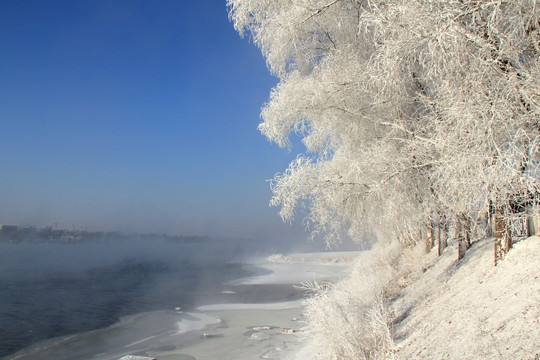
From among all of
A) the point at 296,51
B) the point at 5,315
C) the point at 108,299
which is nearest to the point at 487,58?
the point at 296,51

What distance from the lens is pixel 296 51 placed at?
7031 millimetres

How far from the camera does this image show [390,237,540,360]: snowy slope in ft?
9.95

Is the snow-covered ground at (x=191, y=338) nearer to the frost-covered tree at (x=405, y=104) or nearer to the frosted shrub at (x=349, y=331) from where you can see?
the frosted shrub at (x=349, y=331)

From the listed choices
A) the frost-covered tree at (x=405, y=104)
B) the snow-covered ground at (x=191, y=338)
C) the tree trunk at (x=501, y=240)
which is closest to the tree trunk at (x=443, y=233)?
the frost-covered tree at (x=405, y=104)

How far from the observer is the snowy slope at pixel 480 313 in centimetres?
303

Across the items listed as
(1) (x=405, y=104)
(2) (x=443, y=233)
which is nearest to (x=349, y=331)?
(1) (x=405, y=104)

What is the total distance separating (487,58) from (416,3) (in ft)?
3.36

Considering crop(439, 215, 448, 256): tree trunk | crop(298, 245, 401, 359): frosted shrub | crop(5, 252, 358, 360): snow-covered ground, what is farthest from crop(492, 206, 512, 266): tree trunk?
crop(5, 252, 358, 360): snow-covered ground

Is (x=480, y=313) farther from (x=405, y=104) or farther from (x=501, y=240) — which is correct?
(x=405, y=104)

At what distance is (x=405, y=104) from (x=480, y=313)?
149 inches

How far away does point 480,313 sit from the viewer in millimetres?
3779

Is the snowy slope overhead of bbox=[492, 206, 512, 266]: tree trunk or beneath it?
beneath

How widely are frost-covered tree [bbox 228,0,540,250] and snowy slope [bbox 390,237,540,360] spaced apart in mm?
805

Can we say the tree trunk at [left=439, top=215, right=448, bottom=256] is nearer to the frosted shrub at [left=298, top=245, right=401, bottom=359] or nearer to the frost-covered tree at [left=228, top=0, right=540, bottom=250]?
the frost-covered tree at [left=228, top=0, right=540, bottom=250]
